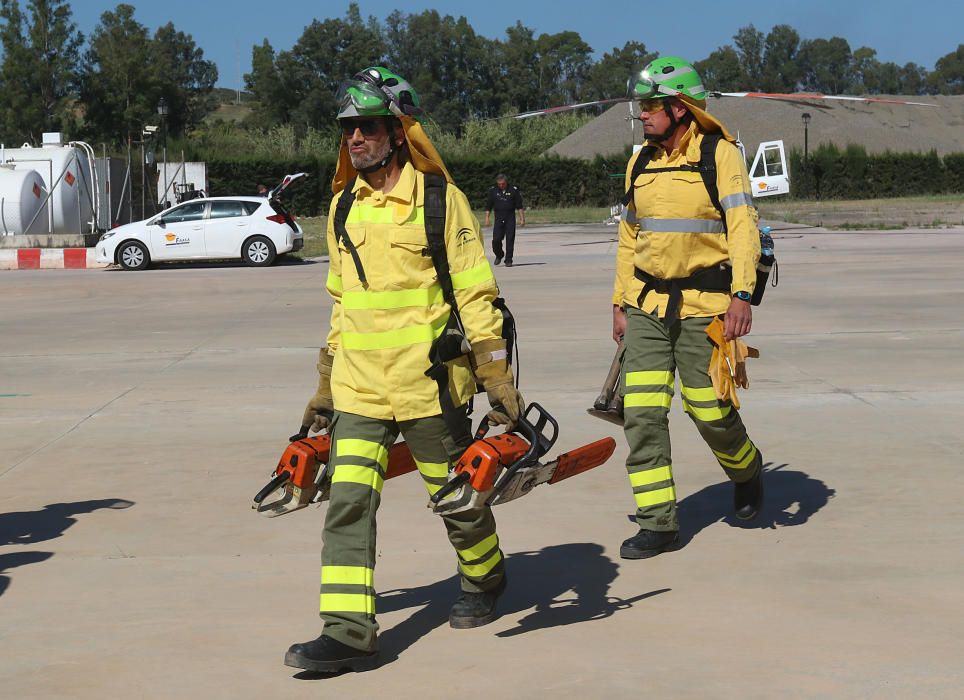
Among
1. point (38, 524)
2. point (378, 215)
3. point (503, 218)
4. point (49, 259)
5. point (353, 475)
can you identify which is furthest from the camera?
point (49, 259)

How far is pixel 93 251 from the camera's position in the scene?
25.2 m

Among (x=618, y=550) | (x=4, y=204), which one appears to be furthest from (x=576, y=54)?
(x=618, y=550)

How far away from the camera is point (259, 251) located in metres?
24.8

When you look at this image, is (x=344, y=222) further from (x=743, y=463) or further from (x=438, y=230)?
(x=743, y=463)

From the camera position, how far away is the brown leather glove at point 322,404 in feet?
14.4

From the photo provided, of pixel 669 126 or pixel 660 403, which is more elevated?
pixel 669 126

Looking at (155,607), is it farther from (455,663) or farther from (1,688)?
(455,663)

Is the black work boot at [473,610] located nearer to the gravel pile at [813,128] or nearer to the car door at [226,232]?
the car door at [226,232]

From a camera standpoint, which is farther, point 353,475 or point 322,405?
point 322,405

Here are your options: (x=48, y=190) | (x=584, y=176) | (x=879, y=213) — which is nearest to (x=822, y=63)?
(x=584, y=176)

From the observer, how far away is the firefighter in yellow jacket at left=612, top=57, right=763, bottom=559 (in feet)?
17.7

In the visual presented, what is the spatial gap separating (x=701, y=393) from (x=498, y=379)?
1.61 meters

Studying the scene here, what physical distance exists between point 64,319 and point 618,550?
11.1 meters

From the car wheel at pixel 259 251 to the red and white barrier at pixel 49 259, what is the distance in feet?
9.65
